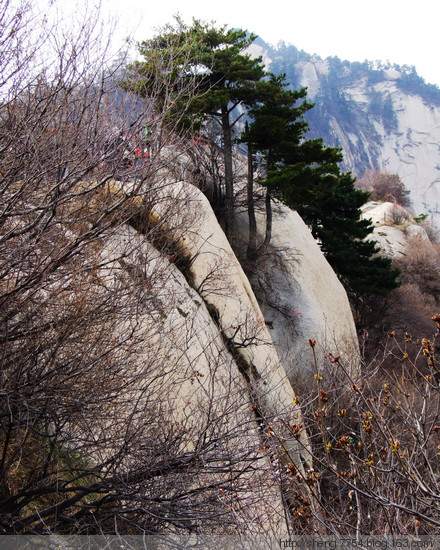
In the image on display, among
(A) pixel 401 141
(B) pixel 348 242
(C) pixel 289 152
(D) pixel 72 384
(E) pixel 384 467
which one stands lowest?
(E) pixel 384 467

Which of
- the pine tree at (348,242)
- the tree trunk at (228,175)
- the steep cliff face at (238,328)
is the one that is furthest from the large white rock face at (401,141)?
the tree trunk at (228,175)

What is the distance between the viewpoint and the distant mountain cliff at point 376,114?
76688 millimetres

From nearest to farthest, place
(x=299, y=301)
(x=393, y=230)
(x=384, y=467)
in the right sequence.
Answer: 1. (x=384, y=467)
2. (x=299, y=301)
3. (x=393, y=230)

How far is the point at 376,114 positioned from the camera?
3344 inches

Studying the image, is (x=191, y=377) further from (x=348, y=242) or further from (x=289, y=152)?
(x=348, y=242)

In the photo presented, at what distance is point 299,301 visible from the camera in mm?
14445

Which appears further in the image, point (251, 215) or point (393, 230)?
point (393, 230)

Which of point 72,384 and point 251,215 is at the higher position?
point 251,215

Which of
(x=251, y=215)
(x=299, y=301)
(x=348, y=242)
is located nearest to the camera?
(x=299, y=301)

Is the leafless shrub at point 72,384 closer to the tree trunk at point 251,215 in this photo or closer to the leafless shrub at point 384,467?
the leafless shrub at point 384,467

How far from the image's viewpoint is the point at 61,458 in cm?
519

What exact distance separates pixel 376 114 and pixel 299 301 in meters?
82.4

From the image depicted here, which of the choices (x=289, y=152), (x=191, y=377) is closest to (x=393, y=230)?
(x=289, y=152)

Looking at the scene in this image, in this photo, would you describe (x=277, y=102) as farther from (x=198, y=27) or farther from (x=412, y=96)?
(x=412, y=96)
